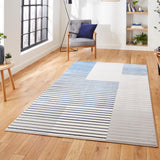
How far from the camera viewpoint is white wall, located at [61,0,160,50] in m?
8.12

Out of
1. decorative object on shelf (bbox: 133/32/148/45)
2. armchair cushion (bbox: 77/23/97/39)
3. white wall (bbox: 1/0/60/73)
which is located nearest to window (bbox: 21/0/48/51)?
white wall (bbox: 1/0/60/73)

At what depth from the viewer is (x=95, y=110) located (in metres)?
3.77

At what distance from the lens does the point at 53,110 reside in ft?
12.3

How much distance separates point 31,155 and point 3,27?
2866 millimetres

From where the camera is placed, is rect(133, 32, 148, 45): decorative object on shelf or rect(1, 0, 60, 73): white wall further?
rect(133, 32, 148, 45): decorative object on shelf

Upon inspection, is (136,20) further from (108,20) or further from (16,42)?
(16,42)

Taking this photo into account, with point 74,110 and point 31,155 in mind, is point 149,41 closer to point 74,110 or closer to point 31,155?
point 74,110

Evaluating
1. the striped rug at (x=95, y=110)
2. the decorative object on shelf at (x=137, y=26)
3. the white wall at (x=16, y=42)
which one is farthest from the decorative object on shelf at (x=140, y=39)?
the striped rug at (x=95, y=110)

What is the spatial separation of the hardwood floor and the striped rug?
0.10 meters

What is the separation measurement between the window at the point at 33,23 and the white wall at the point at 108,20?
1048mm

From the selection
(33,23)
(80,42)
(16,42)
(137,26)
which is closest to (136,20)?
(137,26)

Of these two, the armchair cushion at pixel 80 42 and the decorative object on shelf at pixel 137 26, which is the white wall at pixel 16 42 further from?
the decorative object on shelf at pixel 137 26

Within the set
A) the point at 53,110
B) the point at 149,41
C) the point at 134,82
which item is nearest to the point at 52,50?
the point at 149,41

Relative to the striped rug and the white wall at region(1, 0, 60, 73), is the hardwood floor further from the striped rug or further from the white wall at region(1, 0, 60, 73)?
the white wall at region(1, 0, 60, 73)
